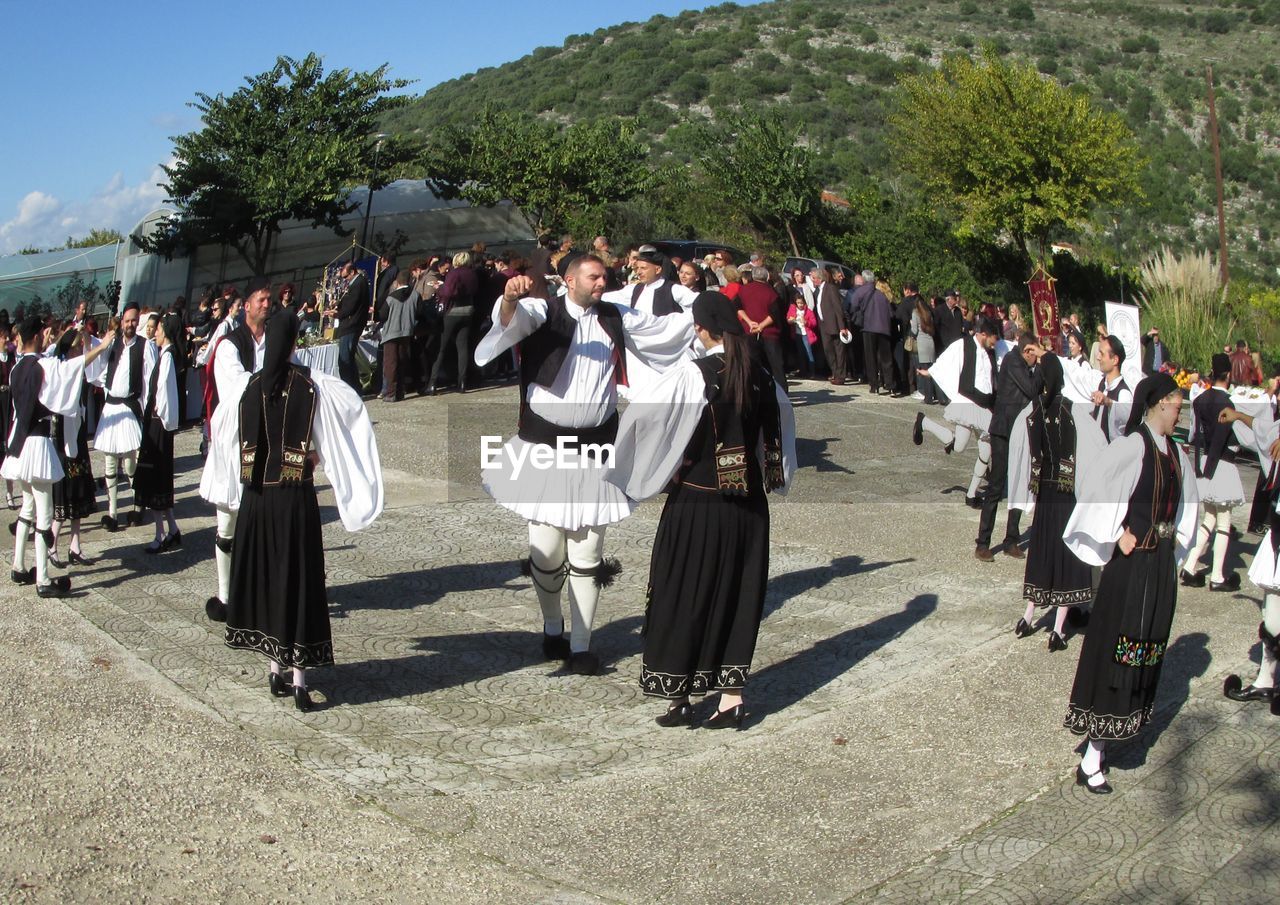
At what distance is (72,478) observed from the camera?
9188mm

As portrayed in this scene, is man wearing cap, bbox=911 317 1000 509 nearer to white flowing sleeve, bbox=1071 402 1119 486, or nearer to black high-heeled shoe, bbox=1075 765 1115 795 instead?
white flowing sleeve, bbox=1071 402 1119 486

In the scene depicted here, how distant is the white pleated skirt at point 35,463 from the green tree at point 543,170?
64.7 ft

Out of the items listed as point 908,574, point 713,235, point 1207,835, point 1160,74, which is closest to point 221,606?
point 908,574

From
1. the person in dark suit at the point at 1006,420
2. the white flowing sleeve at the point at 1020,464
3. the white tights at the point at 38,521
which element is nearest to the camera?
the white tights at the point at 38,521

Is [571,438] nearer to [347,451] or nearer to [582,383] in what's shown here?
[582,383]

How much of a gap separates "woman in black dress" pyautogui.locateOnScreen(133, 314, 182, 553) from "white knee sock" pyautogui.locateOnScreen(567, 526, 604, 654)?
416 cm

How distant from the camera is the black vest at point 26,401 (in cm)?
870

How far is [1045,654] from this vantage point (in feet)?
25.4

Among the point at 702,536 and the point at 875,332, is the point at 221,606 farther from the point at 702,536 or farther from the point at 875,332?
the point at 875,332

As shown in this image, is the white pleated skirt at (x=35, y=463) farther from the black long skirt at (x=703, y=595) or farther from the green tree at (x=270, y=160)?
the green tree at (x=270, y=160)

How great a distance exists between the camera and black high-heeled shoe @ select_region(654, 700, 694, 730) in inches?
258

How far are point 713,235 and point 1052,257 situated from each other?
800 cm

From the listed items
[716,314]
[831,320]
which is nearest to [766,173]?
[831,320]

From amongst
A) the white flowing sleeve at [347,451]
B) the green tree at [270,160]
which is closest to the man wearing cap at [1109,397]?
the white flowing sleeve at [347,451]
